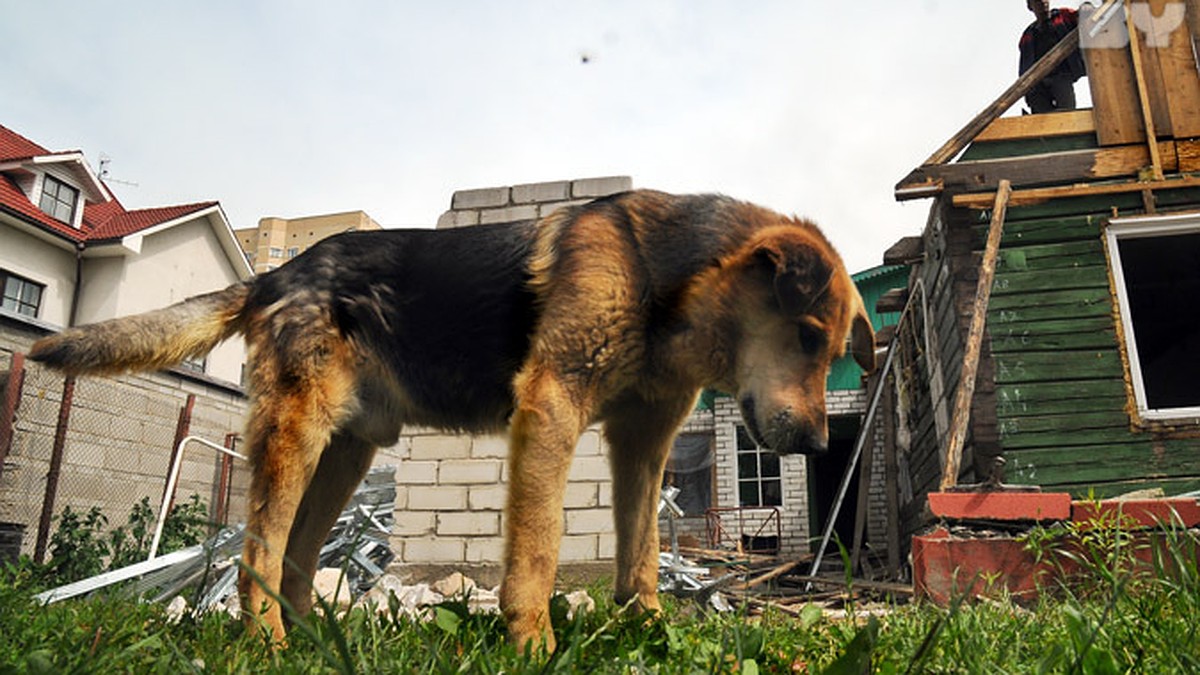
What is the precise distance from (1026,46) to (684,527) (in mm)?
13174

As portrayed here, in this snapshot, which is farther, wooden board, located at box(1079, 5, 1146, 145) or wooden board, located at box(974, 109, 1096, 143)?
wooden board, located at box(974, 109, 1096, 143)

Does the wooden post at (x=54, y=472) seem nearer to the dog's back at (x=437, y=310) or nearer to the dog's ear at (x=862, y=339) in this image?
the dog's back at (x=437, y=310)

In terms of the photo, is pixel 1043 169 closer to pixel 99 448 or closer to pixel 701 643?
pixel 701 643

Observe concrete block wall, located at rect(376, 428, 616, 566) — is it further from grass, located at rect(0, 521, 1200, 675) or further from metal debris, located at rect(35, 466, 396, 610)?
grass, located at rect(0, 521, 1200, 675)

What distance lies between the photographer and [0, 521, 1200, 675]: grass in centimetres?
164

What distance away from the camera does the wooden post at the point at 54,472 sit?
8656mm

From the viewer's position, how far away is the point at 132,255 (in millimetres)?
20531

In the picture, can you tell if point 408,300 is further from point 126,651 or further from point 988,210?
point 988,210

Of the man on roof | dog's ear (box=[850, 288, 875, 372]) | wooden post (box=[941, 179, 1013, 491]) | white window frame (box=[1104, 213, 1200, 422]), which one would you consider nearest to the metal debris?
dog's ear (box=[850, 288, 875, 372])

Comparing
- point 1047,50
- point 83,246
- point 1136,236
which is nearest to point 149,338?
point 1136,236

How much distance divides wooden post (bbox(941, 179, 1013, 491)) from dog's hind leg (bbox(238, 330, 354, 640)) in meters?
5.02

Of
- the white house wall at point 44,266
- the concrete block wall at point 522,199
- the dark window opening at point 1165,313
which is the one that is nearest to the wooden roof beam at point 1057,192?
the dark window opening at point 1165,313

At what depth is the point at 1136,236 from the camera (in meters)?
8.70

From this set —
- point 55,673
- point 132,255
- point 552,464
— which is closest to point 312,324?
point 552,464
